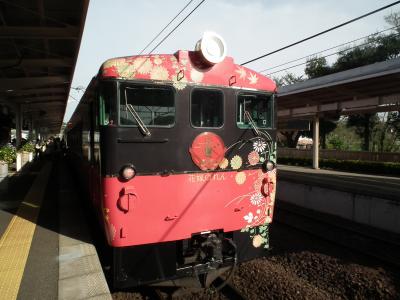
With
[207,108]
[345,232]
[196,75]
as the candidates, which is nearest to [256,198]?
[207,108]

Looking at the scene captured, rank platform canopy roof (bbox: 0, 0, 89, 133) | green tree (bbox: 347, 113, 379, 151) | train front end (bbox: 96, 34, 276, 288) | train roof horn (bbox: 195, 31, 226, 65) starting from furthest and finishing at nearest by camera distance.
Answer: green tree (bbox: 347, 113, 379, 151), platform canopy roof (bbox: 0, 0, 89, 133), train roof horn (bbox: 195, 31, 226, 65), train front end (bbox: 96, 34, 276, 288)

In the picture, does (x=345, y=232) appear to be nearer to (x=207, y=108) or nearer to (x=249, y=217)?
(x=249, y=217)

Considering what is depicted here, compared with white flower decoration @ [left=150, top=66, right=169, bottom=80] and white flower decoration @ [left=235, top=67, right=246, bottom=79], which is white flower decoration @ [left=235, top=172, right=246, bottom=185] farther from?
white flower decoration @ [left=150, top=66, right=169, bottom=80]

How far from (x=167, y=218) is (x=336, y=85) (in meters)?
12.6

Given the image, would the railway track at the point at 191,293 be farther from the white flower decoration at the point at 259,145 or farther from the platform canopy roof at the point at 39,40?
the platform canopy roof at the point at 39,40

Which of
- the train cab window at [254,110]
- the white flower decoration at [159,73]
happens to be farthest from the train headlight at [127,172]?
the train cab window at [254,110]

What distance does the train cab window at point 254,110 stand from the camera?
17.0ft

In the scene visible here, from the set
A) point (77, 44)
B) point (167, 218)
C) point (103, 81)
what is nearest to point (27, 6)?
point (77, 44)

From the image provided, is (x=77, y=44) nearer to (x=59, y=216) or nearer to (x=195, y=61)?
(x=59, y=216)

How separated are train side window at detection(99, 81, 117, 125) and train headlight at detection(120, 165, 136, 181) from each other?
574mm

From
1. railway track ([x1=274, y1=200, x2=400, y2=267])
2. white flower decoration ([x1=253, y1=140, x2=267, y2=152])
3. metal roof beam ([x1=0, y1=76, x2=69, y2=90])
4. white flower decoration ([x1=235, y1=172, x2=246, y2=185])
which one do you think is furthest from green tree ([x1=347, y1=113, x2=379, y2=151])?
white flower decoration ([x1=235, y1=172, x2=246, y2=185])

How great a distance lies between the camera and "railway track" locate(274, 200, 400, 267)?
7332 mm

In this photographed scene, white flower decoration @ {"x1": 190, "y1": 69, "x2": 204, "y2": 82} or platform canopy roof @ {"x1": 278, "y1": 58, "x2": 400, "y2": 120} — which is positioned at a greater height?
platform canopy roof @ {"x1": 278, "y1": 58, "x2": 400, "y2": 120}

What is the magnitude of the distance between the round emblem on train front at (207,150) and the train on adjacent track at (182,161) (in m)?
0.01
